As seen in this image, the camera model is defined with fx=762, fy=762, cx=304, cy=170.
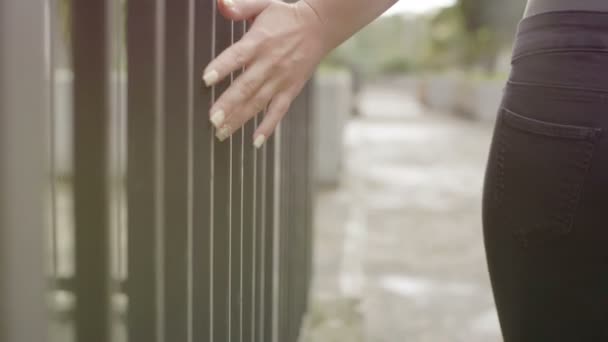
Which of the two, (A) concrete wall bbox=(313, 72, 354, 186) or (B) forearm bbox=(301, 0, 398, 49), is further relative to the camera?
(A) concrete wall bbox=(313, 72, 354, 186)

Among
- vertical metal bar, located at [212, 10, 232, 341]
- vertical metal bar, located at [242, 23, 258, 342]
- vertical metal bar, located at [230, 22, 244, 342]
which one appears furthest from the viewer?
vertical metal bar, located at [242, 23, 258, 342]

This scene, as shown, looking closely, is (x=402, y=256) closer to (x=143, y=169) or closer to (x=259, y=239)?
(x=259, y=239)

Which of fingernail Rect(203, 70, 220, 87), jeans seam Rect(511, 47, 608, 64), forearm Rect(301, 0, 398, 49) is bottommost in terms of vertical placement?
fingernail Rect(203, 70, 220, 87)

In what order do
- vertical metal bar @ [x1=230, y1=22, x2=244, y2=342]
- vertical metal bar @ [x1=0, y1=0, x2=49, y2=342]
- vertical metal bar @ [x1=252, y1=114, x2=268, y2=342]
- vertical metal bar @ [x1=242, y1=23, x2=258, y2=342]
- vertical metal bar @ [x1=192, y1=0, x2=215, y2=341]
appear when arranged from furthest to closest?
vertical metal bar @ [x1=252, y1=114, x2=268, y2=342]
vertical metal bar @ [x1=242, y1=23, x2=258, y2=342]
vertical metal bar @ [x1=230, y1=22, x2=244, y2=342]
vertical metal bar @ [x1=192, y1=0, x2=215, y2=341]
vertical metal bar @ [x1=0, y1=0, x2=49, y2=342]

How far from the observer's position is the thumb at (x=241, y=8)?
1263 millimetres

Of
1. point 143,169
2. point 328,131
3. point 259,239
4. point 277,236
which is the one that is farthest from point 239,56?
point 328,131

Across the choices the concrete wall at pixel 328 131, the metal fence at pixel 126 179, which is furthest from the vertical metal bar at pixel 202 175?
the concrete wall at pixel 328 131

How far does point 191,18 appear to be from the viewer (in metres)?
1.20

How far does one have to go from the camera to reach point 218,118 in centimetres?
122

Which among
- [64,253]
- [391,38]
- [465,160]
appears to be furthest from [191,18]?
[391,38]

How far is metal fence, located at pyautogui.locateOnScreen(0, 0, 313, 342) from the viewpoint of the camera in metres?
0.71

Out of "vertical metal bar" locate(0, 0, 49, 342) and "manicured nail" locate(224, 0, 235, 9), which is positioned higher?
"manicured nail" locate(224, 0, 235, 9)

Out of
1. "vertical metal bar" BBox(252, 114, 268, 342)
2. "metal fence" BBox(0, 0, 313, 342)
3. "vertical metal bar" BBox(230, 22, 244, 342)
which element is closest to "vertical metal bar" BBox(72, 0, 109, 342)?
"metal fence" BBox(0, 0, 313, 342)

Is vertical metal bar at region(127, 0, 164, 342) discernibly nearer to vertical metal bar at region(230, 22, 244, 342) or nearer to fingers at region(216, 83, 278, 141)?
fingers at region(216, 83, 278, 141)
